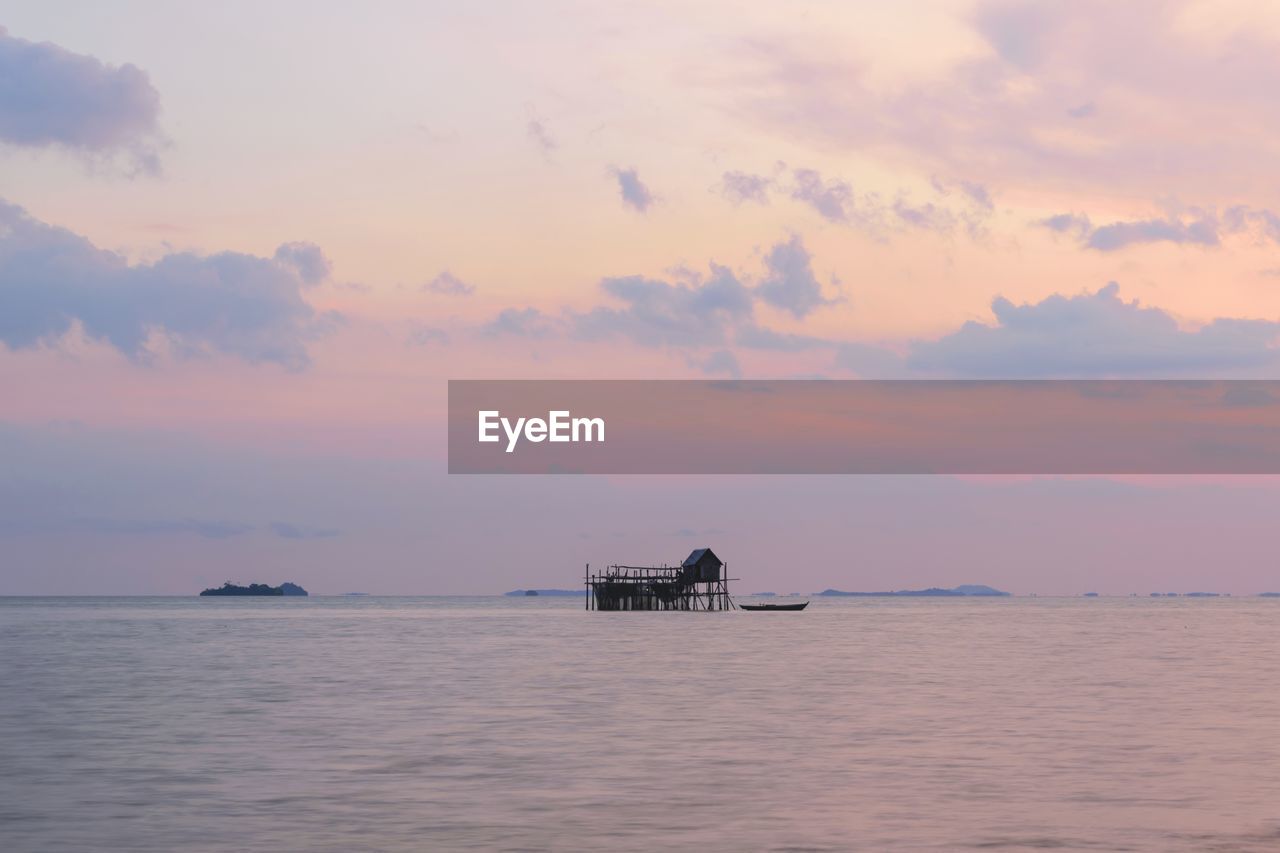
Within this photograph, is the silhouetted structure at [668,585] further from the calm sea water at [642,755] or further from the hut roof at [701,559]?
the calm sea water at [642,755]

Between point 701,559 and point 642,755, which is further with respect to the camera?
point 701,559

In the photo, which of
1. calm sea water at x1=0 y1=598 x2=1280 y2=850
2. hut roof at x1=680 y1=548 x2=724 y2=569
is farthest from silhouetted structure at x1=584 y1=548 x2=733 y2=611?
calm sea water at x1=0 y1=598 x2=1280 y2=850

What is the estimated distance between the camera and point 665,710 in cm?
4559

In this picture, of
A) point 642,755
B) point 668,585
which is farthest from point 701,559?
point 642,755

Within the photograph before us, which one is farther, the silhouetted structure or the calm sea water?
the silhouetted structure

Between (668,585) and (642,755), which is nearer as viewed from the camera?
(642,755)

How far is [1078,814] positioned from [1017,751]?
355 inches

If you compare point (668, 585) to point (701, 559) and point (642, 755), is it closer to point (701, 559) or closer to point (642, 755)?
point (701, 559)

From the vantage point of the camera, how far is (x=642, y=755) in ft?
113

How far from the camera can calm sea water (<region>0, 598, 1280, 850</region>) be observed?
2453 cm

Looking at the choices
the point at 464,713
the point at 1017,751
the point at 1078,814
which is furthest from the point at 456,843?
the point at 464,713

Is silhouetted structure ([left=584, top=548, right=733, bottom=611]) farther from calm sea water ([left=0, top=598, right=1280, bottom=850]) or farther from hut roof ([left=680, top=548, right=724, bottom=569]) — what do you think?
calm sea water ([left=0, top=598, right=1280, bottom=850])

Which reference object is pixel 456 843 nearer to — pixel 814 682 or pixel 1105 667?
pixel 814 682

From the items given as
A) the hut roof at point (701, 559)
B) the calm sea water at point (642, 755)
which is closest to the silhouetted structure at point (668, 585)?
the hut roof at point (701, 559)
